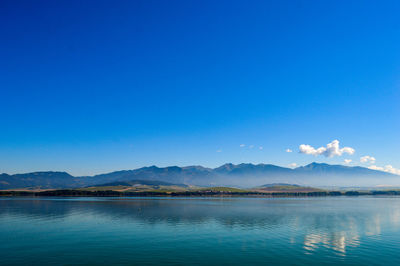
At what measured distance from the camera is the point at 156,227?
232 ft

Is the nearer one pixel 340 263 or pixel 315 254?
pixel 340 263

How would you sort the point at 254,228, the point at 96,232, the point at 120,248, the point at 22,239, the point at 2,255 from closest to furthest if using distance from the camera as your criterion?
the point at 2,255 < the point at 120,248 < the point at 22,239 < the point at 96,232 < the point at 254,228

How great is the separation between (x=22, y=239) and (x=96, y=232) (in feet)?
47.2

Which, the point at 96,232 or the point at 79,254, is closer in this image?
the point at 79,254

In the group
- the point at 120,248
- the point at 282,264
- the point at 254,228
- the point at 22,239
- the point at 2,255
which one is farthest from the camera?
the point at 254,228

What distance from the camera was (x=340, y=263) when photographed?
38781 mm

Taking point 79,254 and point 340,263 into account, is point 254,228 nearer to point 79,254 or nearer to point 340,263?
point 340,263

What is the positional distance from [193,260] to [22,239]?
36.8 metres

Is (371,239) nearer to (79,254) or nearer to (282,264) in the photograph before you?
(282,264)

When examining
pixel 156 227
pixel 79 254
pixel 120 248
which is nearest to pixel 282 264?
pixel 120 248

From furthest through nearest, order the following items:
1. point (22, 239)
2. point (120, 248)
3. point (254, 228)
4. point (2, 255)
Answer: point (254, 228) < point (22, 239) < point (120, 248) < point (2, 255)

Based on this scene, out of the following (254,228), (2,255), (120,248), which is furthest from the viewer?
(254,228)

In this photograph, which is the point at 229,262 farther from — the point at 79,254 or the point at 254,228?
the point at 254,228

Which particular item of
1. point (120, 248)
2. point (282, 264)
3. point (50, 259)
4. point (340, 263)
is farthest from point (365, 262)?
point (50, 259)
